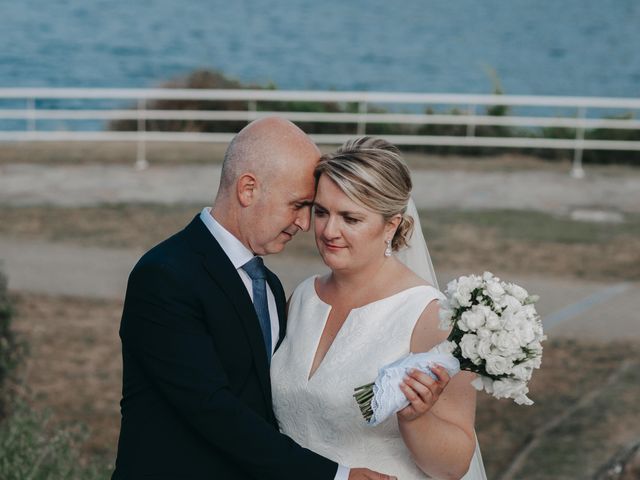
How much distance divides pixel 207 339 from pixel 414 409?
69 cm

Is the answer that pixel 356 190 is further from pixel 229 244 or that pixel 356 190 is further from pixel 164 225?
pixel 164 225

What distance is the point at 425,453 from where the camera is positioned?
3537mm

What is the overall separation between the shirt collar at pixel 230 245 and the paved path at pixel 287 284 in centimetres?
703

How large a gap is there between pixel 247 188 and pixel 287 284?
778cm

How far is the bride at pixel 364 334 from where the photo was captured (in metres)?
3.57

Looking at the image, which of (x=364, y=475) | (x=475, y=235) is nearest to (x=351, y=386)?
(x=364, y=475)

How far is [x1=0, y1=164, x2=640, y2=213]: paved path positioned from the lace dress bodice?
1136 centimetres

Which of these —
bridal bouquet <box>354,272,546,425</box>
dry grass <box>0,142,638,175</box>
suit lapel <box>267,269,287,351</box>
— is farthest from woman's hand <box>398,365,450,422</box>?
dry grass <box>0,142,638,175</box>

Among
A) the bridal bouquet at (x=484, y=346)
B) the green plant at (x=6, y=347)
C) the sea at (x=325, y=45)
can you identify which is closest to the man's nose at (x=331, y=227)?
the bridal bouquet at (x=484, y=346)

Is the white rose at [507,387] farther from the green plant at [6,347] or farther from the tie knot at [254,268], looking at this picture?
the green plant at [6,347]

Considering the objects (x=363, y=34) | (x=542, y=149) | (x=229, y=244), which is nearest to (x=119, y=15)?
(x=363, y=34)

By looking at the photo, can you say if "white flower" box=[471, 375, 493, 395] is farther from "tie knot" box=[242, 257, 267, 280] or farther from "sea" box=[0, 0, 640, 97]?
"sea" box=[0, 0, 640, 97]

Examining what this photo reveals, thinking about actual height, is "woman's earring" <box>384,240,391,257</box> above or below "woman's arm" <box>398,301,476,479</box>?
above

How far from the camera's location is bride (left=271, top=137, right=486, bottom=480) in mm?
3574
